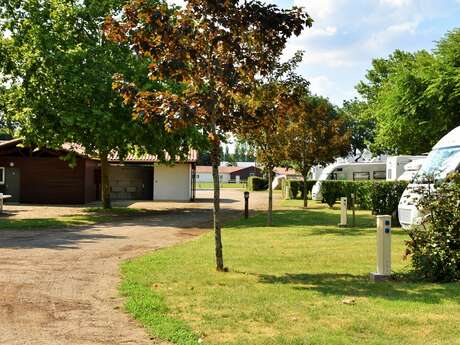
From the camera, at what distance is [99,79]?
22.5 m

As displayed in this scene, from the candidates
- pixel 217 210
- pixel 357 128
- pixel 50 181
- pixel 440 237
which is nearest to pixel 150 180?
pixel 50 181

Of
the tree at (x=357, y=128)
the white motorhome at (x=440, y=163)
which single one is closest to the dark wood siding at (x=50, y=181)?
the white motorhome at (x=440, y=163)

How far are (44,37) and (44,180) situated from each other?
12893mm

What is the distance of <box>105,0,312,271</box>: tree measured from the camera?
376 inches

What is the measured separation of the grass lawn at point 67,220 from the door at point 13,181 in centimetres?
953

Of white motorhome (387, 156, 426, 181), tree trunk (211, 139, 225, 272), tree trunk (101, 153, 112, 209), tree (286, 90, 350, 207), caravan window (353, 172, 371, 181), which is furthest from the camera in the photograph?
caravan window (353, 172, 371, 181)

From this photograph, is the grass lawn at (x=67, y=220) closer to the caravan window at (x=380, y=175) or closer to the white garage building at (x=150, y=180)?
the white garage building at (x=150, y=180)

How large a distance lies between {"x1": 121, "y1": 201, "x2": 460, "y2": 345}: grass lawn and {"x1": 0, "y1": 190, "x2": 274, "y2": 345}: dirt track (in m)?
0.41

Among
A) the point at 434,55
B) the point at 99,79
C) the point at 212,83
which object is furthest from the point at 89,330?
the point at 434,55

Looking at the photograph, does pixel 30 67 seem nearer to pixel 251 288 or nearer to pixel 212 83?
pixel 212 83

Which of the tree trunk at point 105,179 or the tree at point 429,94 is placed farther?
the tree trunk at point 105,179

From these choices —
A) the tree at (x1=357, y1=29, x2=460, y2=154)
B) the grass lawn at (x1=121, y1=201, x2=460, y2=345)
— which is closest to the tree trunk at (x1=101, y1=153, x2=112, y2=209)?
the tree at (x1=357, y1=29, x2=460, y2=154)

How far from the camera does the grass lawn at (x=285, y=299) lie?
5895 millimetres

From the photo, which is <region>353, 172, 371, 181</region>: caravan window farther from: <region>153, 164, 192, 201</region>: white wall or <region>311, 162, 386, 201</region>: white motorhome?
<region>153, 164, 192, 201</region>: white wall
